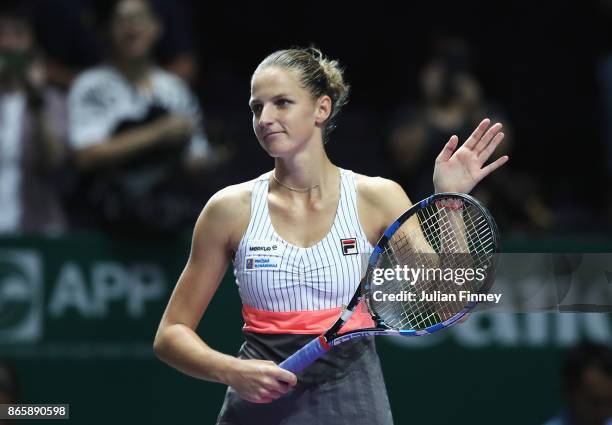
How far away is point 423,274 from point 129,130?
299 centimetres

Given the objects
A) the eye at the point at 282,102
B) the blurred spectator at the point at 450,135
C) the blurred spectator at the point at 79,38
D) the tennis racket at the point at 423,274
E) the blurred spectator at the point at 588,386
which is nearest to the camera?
the tennis racket at the point at 423,274

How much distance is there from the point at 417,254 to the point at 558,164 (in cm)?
461

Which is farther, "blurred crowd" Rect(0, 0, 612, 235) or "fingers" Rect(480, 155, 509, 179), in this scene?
"blurred crowd" Rect(0, 0, 612, 235)

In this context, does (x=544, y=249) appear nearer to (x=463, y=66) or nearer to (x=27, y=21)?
(x=463, y=66)

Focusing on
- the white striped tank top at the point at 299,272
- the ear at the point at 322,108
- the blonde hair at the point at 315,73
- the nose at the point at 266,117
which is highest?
the blonde hair at the point at 315,73

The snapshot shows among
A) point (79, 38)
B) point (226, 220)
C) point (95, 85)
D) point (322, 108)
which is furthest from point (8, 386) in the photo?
point (322, 108)

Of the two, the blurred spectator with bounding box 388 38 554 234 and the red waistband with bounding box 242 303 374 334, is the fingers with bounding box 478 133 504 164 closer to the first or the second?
the red waistband with bounding box 242 303 374 334

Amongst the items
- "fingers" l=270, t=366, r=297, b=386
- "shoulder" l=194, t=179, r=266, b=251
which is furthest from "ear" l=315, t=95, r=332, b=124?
"fingers" l=270, t=366, r=297, b=386

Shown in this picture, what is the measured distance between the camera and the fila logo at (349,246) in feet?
11.9

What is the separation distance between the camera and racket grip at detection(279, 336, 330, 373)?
11.5 feet

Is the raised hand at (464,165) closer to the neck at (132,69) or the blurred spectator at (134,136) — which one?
the blurred spectator at (134,136)

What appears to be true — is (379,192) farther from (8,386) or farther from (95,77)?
(95,77)

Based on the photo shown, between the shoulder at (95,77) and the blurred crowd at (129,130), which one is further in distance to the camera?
the shoulder at (95,77)

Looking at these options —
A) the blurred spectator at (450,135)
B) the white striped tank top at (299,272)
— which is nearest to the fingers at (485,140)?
the white striped tank top at (299,272)
